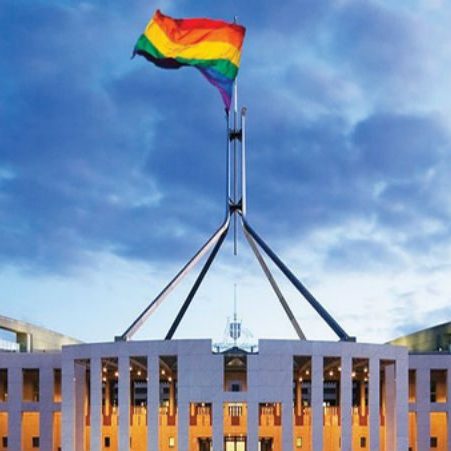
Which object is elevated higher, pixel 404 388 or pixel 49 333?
pixel 49 333

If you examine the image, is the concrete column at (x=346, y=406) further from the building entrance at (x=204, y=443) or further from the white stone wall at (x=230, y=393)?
the building entrance at (x=204, y=443)

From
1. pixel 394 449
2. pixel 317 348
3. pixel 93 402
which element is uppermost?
pixel 317 348

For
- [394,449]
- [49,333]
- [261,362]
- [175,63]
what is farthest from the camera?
[49,333]

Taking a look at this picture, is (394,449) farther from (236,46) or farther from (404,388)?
(236,46)

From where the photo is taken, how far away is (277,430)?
147 ft

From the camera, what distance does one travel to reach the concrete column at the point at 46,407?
1839 inches

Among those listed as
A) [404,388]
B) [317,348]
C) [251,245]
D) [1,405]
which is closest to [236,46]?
[251,245]

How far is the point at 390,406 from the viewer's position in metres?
43.2

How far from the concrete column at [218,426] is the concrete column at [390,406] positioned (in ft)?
32.3

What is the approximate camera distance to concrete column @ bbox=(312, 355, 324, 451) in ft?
128

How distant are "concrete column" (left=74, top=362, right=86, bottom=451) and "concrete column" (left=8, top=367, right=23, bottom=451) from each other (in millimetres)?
5518

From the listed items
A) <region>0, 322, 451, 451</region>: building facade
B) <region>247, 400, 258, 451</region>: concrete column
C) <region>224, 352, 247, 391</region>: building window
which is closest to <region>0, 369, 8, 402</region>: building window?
<region>0, 322, 451, 451</region>: building facade

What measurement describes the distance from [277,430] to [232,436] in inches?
103

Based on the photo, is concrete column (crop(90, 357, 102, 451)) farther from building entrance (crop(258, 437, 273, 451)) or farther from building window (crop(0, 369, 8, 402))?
building window (crop(0, 369, 8, 402))
